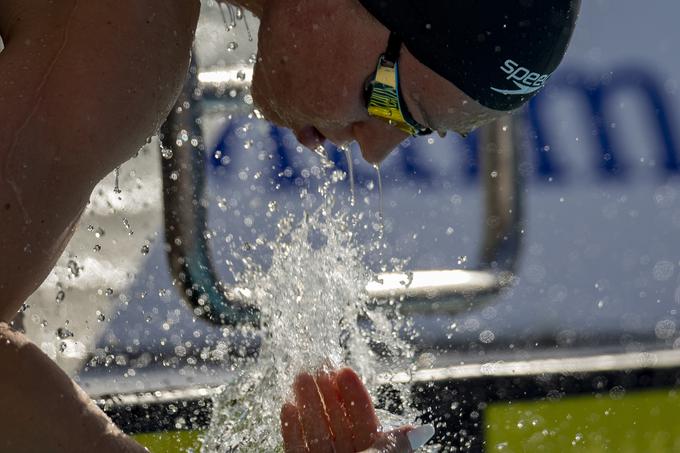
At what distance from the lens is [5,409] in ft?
3.27

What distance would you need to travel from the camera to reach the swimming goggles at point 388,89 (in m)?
1.23

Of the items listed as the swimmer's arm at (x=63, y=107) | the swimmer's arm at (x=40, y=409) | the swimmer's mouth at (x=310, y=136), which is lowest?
the swimmer's arm at (x=40, y=409)

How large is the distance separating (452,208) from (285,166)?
0.39 metres

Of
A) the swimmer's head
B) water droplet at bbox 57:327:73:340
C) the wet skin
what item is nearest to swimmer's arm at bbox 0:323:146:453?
the wet skin

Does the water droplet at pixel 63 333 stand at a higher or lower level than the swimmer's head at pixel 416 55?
lower

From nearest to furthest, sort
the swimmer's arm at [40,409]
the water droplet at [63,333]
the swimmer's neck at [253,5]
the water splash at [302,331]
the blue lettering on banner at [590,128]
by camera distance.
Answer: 1. the swimmer's arm at [40,409]
2. the swimmer's neck at [253,5]
3. the water splash at [302,331]
4. the water droplet at [63,333]
5. the blue lettering on banner at [590,128]

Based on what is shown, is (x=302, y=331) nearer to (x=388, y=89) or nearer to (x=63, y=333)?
(x=388, y=89)

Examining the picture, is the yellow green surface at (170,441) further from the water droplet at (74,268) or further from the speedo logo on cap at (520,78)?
the speedo logo on cap at (520,78)

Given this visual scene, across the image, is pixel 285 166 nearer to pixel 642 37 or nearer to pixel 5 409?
pixel 642 37

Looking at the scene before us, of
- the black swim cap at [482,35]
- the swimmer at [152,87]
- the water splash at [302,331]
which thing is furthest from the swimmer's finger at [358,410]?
the black swim cap at [482,35]

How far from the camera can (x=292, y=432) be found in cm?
119

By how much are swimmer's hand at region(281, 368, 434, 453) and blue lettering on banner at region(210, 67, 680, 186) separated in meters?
1.08

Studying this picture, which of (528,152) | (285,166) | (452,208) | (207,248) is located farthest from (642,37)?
(207,248)

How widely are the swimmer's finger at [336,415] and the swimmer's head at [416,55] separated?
32cm
